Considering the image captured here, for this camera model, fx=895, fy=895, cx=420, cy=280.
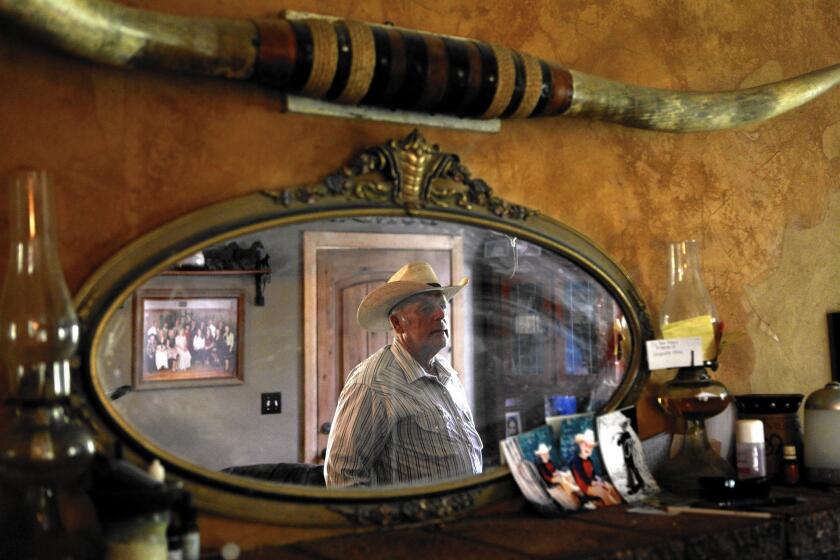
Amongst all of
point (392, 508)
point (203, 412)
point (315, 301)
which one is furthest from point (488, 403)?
point (203, 412)

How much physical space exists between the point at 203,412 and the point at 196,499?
180 millimetres

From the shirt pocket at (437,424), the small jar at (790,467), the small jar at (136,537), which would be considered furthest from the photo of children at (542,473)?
the small jar at (136,537)

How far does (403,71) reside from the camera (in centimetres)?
205

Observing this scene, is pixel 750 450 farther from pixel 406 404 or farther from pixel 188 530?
pixel 188 530

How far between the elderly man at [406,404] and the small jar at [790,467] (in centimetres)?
98

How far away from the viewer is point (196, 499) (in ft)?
5.97

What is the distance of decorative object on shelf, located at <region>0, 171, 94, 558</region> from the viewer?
1.54m

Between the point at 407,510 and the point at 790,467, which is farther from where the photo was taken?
the point at 790,467

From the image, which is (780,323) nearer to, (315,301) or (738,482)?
(738,482)

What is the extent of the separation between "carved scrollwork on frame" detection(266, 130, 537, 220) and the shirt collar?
357 millimetres

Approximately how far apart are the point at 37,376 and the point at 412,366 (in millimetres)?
944

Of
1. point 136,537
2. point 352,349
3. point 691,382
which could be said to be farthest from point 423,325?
point 136,537

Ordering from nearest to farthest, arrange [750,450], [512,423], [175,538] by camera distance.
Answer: [175,538] → [512,423] → [750,450]

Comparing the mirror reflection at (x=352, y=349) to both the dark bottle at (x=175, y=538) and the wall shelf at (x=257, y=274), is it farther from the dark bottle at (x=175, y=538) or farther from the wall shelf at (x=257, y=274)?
the dark bottle at (x=175, y=538)
